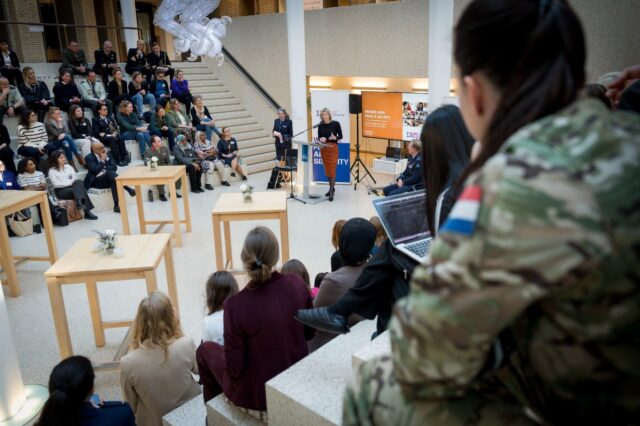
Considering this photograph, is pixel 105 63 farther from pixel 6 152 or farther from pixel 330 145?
pixel 330 145

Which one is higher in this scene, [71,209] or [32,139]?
[32,139]

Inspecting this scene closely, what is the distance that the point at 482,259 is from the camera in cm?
57

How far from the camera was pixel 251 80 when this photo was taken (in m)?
13.3

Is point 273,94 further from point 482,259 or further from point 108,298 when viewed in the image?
point 482,259

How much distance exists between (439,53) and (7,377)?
7076 millimetres

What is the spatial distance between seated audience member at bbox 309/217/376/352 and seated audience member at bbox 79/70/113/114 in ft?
27.3

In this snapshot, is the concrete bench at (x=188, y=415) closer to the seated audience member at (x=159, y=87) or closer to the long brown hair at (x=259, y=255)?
the long brown hair at (x=259, y=255)

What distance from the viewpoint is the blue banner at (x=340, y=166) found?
8922 mm

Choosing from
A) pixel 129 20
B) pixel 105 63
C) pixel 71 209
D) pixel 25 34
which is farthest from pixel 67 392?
pixel 25 34

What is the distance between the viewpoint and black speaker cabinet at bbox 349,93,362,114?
876 centimetres

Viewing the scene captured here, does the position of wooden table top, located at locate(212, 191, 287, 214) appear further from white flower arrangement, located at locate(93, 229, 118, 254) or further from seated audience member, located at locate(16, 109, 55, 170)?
seated audience member, located at locate(16, 109, 55, 170)

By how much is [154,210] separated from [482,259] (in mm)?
7839

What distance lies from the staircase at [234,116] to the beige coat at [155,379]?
8.20 metres

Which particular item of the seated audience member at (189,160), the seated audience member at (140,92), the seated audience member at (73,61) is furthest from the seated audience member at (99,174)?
the seated audience member at (73,61)
